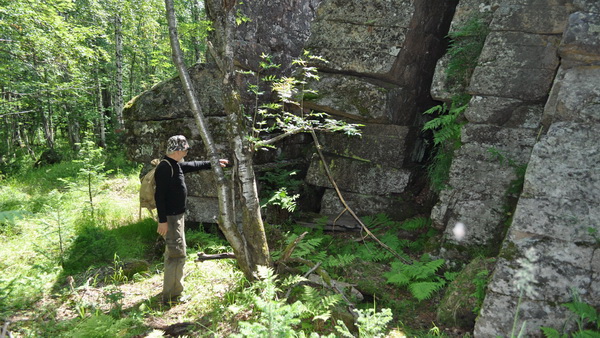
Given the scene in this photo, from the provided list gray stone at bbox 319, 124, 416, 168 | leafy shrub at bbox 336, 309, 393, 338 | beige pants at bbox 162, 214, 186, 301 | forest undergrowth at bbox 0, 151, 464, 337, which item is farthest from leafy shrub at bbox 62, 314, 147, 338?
gray stone at bbox 319, 124, 416, 168

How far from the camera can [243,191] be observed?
15.3 ft

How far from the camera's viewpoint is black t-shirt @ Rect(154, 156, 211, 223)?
4891mm

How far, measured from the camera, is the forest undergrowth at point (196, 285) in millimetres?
3998

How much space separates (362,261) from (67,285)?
5.06 m

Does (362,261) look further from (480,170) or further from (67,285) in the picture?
(67,285)

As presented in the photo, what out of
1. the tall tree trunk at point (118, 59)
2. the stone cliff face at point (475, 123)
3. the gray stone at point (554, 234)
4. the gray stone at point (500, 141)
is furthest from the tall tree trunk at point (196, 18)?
the gray stone at point (554, 234)

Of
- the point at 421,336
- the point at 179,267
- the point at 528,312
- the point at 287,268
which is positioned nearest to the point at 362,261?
the point at 287,268

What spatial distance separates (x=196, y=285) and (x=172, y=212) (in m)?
1.35

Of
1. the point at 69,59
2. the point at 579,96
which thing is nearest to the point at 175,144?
the point at 579,96

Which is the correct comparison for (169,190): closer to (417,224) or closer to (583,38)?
(417,224)

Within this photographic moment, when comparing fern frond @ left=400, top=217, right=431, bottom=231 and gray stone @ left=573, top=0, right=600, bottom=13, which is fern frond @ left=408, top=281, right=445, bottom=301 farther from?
gray stone @ left=573, top=0, right=600, bottom=13

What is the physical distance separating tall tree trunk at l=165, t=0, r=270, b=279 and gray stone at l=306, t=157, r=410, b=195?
142 inches

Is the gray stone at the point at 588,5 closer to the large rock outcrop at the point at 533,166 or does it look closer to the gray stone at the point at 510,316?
the large rock outcrop at the point at 533,166

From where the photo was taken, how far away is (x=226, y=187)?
4836 millimetres
